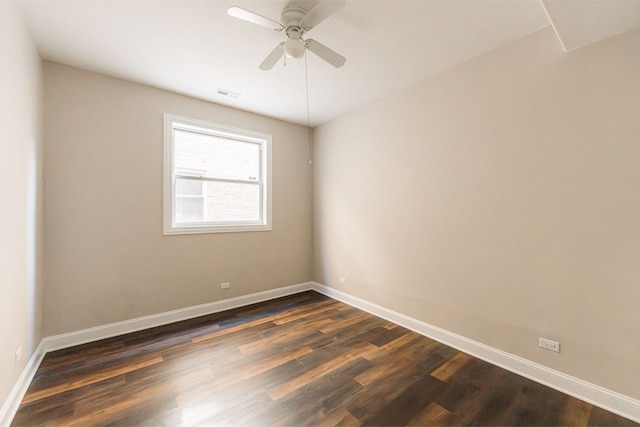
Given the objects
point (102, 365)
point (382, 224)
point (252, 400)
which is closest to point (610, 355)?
point (382, 224)

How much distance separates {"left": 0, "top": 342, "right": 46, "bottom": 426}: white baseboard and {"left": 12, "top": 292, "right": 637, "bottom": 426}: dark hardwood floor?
0.05 metres

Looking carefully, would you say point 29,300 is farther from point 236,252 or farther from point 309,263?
point 309,263

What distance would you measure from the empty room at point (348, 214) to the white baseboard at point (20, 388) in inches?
0.9

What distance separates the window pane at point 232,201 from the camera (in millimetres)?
3532

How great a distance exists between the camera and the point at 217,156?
11.7 ft

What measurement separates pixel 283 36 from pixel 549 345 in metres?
3.33

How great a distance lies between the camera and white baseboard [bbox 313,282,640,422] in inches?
67.2

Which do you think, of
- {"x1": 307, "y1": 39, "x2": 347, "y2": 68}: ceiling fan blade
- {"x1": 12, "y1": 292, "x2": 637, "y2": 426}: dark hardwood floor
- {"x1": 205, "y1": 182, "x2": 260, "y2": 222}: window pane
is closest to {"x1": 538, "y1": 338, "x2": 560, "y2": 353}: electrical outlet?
{"x1": 12, "y1": 292, "x2": 637, "y2": 426}: dark hardwood floor

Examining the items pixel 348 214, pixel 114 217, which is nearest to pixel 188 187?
pixel 114 217

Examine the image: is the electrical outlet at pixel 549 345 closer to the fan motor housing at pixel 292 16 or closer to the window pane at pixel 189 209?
the fan motor housing at pixel 292 16

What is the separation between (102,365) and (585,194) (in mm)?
4149

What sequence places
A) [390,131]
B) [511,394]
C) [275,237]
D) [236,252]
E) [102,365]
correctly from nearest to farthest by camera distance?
[511,394]
[102,365]
[390,131]
[236,252]
[275,237]

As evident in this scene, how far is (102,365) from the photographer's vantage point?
2.24 m

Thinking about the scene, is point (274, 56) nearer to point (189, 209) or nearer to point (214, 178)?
point (214, 178)
